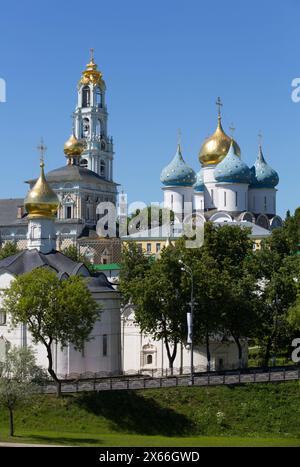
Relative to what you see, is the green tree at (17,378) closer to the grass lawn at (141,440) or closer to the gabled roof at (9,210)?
the grass lawn at (141,440)

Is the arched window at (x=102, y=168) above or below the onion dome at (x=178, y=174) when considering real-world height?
above

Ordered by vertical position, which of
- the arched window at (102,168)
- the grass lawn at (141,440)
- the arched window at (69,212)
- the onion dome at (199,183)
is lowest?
the grass lawn at (141,440)

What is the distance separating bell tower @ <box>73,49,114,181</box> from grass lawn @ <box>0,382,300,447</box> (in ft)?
234

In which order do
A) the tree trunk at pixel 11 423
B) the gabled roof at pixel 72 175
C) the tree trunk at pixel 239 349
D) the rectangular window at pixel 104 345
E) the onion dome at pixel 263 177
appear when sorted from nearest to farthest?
the tree trunk at pixel 11 423 → the rectangular window at pixel 104 345 → the tree trunk at pixel 239 349 → the onion dome at pixel 263 177 → the gabled roof at pixel 72 175

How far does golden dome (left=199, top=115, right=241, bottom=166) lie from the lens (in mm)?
91375

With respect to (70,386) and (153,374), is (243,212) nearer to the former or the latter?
(153,374)

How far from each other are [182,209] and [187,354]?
136ft

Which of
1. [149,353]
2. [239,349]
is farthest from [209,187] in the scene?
[239,349]

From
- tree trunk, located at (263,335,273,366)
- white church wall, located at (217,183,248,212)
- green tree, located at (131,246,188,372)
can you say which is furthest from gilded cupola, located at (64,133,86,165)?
green tree, located at (131,246,188,372)

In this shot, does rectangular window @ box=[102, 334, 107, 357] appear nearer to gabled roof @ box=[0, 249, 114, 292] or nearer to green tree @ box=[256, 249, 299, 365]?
gabled roof @ box=[0, 249, 114, 292]

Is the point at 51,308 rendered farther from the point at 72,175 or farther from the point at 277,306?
the point at 72,175

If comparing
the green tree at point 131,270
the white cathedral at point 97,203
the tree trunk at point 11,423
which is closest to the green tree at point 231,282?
the white cathedral at point 97,203

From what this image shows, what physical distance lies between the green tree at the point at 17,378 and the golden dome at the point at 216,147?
51.5m

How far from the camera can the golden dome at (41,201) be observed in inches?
2108
